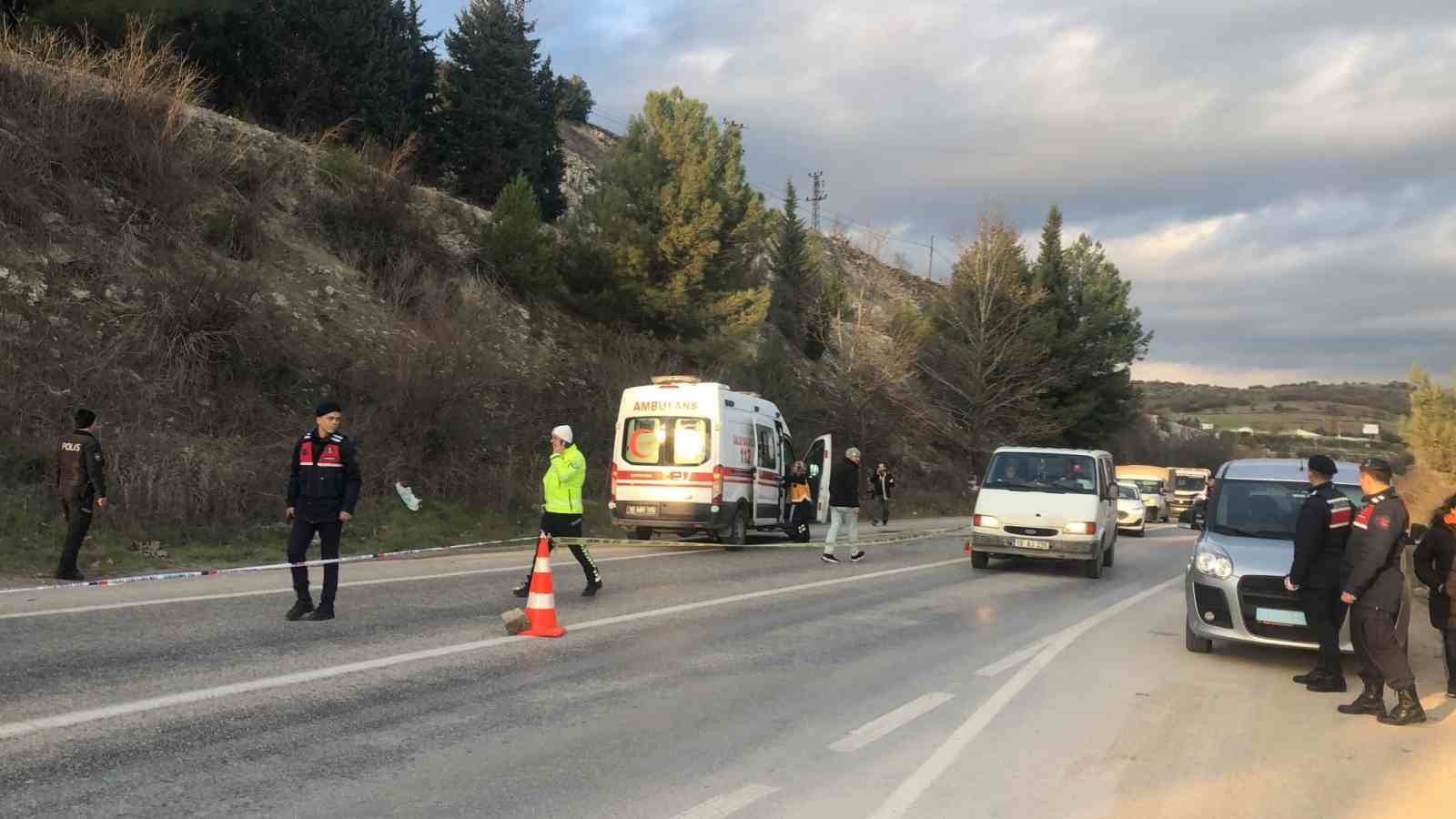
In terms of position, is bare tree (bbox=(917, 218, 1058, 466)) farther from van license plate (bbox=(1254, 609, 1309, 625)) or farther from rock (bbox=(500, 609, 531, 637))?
rock (bbox=(500, 609, 531, 637))

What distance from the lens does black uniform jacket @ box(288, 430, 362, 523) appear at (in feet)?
29.4

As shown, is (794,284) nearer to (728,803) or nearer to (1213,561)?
(1213,561)

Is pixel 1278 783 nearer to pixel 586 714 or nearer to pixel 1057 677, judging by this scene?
pixel 1057 677

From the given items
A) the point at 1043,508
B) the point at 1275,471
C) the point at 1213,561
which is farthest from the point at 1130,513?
the point at 1213,561

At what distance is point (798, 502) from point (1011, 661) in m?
12.3

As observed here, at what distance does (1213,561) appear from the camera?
8766 mm

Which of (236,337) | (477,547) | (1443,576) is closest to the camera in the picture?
(1443,576)

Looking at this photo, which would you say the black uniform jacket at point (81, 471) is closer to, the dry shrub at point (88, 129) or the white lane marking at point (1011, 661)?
the white lane marking at point (1011, 661)

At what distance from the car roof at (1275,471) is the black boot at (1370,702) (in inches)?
121

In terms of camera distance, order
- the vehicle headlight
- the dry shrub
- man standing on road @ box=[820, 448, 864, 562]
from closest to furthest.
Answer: the vehicle headlight → man standing on road @ box=[820, 448, 864, 562] → the dry shrub

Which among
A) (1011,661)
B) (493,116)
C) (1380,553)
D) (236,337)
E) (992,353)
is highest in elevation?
(493,116)

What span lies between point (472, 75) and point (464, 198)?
17.1 ft

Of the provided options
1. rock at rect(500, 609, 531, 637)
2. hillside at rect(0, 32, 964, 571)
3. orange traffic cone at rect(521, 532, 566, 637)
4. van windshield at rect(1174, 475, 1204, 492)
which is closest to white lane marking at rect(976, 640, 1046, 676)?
orange traffic cone at rect(521, 532, 566, 637)

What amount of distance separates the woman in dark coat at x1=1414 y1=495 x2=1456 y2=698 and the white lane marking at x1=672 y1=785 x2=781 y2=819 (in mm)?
5805
